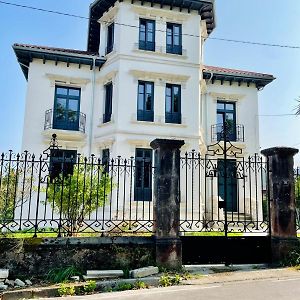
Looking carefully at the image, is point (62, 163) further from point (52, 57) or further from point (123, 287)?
point (52, 57)

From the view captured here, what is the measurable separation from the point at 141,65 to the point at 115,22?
112 inches

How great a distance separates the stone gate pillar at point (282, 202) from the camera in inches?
303

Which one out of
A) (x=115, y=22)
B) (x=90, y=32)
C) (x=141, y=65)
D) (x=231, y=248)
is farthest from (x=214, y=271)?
(x=90, y=32)

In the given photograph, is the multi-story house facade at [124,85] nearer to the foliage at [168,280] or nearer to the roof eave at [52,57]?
the roof eave at [52,57]

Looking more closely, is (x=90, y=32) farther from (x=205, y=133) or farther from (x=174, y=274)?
(x=174, y=274)

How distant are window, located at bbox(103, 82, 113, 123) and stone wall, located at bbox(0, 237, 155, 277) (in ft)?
35.9

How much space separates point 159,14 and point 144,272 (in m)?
14.7

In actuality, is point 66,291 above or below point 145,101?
below

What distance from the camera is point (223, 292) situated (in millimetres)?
5617

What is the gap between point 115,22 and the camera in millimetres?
17484

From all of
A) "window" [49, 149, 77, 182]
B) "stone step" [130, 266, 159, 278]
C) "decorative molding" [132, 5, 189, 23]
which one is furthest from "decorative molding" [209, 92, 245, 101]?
"stone step" [130, 266, 159, 278]

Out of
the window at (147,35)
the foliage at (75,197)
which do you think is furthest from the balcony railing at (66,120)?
the foliage at (75,197)

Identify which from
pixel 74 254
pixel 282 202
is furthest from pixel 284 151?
pixel 74 254

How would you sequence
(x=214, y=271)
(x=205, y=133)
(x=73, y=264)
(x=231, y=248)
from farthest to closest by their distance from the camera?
(x=205, y=133), (x=231, y=248), (x=214, y=271), (x=73, y=264)
